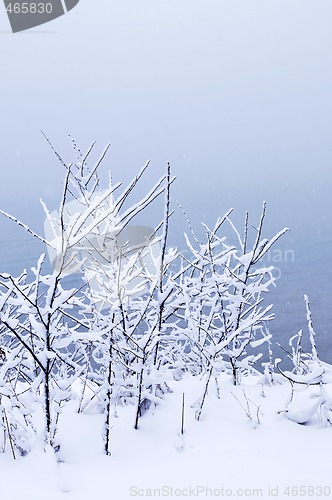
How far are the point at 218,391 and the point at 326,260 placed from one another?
63868 millimetres

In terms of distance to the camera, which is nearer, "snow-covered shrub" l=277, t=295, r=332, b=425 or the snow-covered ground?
the snow-covered ground

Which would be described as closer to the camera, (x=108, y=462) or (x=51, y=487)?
(x=51, y=487)

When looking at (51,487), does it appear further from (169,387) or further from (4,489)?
(169,387)

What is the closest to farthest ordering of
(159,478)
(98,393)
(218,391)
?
(159,478) < (98,393) < (218,391)

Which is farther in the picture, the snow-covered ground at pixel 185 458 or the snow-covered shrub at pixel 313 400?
the snow-covered shrub at pixel 313 400

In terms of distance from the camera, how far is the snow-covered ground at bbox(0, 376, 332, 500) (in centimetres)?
211

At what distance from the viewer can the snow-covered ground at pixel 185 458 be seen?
6.91ft

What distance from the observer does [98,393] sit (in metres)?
2.62

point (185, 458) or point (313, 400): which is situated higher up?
point (185, 458)

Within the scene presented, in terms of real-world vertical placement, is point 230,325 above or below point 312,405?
above

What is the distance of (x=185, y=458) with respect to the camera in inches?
94.6

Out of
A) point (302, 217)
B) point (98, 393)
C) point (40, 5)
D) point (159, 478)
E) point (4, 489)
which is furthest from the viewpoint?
point (302, 217)

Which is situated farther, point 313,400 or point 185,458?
point 313,400

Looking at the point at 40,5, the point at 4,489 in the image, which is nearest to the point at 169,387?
the point at 4,489
